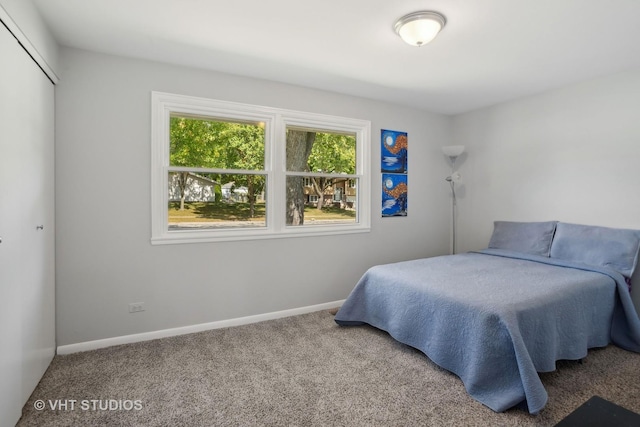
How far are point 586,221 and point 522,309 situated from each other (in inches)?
76.5

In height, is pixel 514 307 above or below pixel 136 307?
above

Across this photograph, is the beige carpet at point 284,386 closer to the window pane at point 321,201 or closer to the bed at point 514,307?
the bed at point 514,307

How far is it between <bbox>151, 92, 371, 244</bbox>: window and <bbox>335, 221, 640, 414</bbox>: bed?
109cm

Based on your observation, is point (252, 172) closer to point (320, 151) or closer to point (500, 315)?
point (320, 151)

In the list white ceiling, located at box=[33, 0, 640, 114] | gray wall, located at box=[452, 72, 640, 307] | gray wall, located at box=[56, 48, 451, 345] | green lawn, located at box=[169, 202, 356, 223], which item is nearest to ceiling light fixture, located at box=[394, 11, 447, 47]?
white ceiling, located at box=[33, 0, 640, 114]

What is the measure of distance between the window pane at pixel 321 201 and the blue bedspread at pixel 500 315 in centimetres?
100

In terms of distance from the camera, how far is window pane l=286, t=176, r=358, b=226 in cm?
358

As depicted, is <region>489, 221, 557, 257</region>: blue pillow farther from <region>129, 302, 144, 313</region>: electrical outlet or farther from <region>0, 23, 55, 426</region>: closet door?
<region>0, 23, 55, 426</region>: closet door

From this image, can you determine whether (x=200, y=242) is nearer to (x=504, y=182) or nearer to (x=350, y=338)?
(x=350, y=338)

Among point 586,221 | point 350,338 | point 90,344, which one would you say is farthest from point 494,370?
point 90,344

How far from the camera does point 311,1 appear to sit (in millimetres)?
2012

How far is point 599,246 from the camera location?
297 cm

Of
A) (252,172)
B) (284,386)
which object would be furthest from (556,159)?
(284,386)

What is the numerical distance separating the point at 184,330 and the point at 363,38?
9.33 feet
